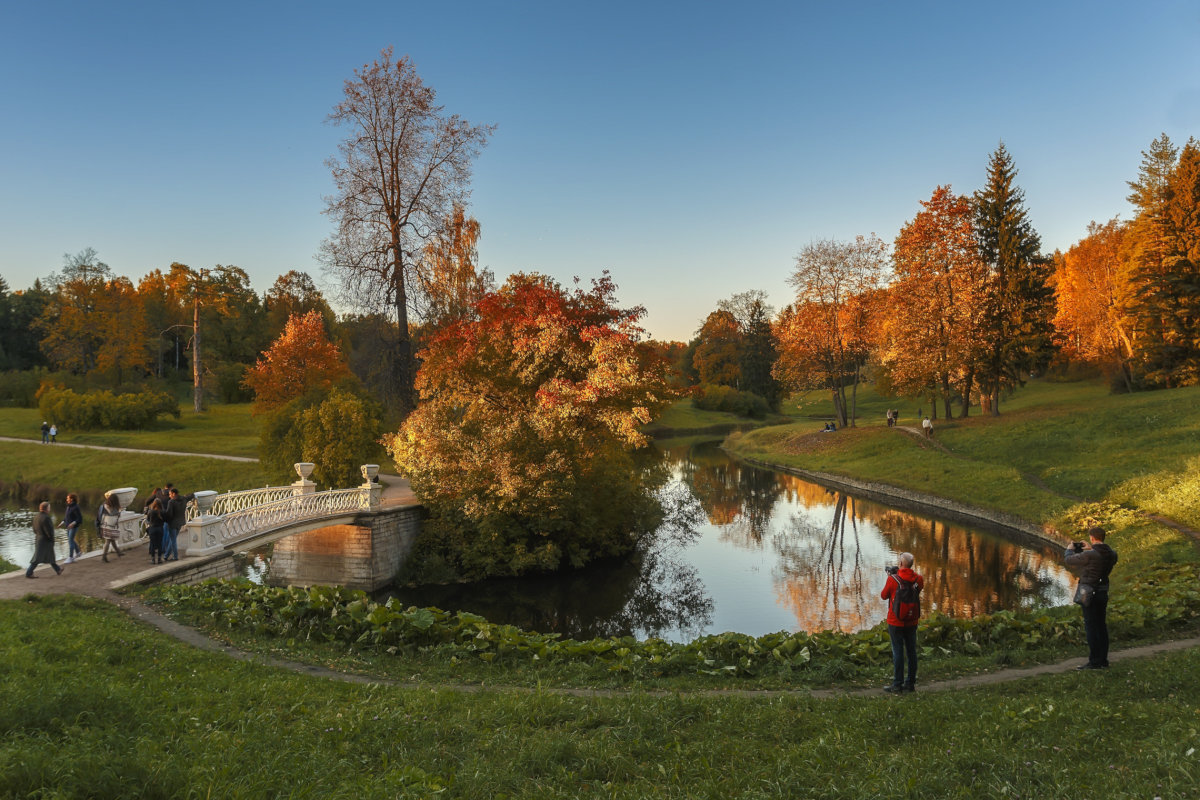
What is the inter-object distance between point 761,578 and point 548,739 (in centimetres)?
1659

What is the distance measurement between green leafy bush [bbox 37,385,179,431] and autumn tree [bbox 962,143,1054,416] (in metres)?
55.2

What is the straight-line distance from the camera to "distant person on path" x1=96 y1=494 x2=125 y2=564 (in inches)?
609

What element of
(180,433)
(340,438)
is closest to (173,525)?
(340,438)

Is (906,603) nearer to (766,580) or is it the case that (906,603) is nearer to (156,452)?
(766,580)

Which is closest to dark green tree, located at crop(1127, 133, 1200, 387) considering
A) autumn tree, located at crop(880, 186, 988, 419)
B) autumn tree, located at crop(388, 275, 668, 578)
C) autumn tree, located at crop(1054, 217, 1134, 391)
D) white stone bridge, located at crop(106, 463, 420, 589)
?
autumn tree, located at crop(1054, 217, 1134, 391)

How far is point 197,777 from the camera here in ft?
15.8

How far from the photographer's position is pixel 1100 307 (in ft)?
161

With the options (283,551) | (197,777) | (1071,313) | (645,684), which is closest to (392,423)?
(283,551)

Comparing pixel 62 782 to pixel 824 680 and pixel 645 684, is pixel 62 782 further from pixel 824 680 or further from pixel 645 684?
pixel 824 680

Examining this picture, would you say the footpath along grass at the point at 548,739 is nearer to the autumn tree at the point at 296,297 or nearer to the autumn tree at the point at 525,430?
the autumn tree at the point at 525,430

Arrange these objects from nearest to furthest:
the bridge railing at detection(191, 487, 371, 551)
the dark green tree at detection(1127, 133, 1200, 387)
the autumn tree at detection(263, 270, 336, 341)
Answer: the bridge railing at detection(191, 487, 371, 551) < the dark green tree at detection(1127, 133, 1200, 387) < the autumn tree at detection(263, 270, 336, 341)

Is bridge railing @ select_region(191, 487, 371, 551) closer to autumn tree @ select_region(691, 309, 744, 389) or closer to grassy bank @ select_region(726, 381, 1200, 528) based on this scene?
grassy bank @ select_region(726, 381, 1200, 528)

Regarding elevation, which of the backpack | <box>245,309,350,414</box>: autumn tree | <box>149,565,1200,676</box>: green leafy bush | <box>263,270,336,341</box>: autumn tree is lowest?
<box>149,565,1200,676</box>: green leafy bush

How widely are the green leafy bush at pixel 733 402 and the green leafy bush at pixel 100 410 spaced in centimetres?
5528
